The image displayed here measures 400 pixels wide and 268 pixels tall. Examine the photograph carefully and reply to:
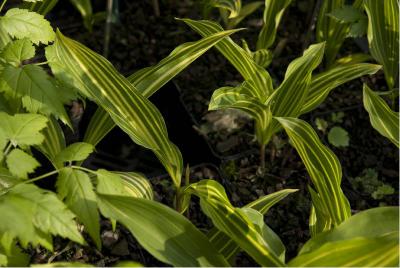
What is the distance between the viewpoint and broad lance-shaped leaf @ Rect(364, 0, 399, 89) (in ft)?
5.21

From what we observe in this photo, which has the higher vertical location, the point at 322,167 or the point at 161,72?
the point at 161,72

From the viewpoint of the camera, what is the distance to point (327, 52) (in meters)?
1.78

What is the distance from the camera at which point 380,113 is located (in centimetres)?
134

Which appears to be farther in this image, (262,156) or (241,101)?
(262,156)

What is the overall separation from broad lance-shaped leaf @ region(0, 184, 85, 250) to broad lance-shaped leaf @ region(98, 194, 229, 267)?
0.22 feet

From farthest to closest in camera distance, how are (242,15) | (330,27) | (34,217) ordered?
(242,15), (330,27), (34,217)

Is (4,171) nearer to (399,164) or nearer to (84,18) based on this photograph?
(84,18)

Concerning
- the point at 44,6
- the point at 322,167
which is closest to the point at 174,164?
the point at 322,167

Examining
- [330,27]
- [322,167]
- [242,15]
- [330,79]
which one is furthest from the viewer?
[242,15]

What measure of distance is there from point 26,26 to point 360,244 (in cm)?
72

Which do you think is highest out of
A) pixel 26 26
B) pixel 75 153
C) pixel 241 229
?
pixel 26 26

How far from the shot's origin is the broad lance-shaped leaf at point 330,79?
4.69 feet

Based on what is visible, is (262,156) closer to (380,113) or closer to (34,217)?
(380,113)

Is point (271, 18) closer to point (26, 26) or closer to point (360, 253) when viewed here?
point (26, 26)
